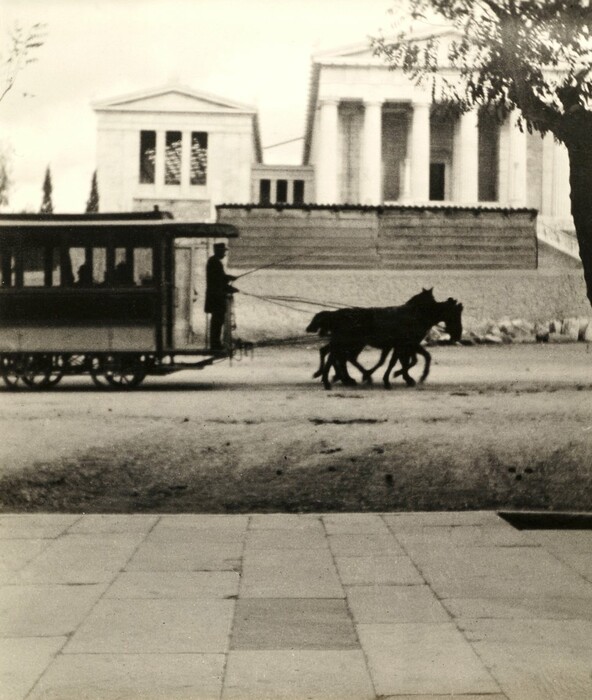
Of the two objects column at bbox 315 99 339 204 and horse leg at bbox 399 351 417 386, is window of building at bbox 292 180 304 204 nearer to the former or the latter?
column at bbox 315 99 339 204

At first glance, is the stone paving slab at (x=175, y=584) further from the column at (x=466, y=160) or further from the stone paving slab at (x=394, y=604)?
the column at (x=466, y=160)

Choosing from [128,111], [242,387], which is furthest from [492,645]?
[128,111]

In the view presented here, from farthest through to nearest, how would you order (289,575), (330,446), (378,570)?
1. (330,446)
2. (378,570)
3. (289,575)

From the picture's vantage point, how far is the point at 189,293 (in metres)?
8.62

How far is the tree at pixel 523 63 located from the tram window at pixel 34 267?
3.27 m

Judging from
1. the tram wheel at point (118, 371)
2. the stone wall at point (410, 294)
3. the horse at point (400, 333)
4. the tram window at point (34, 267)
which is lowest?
the tram wheel at point (118, 371)

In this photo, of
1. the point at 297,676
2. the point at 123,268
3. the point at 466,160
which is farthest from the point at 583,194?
the point at 297,676

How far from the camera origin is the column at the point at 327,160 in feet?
29.4

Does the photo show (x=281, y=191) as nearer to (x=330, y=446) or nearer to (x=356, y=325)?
(x=356, y=325)

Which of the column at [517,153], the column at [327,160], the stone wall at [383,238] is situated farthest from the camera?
the column at [327,160]

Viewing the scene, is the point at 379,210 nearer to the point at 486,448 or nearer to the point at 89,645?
the point at 486,448

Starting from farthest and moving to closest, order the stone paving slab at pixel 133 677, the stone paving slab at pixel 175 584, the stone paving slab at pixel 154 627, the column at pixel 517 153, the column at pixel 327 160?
the column at pixel 327 160
the column at pixel 517 153
the stone paving slab at pixel 175 584
the stone paving slab at pixel 154 627
the stone paving slab at pixel 133 677

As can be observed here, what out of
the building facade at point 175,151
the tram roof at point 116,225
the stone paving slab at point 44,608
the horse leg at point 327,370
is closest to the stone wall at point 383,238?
the tram roof at point 116,225

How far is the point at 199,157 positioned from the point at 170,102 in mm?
1013
